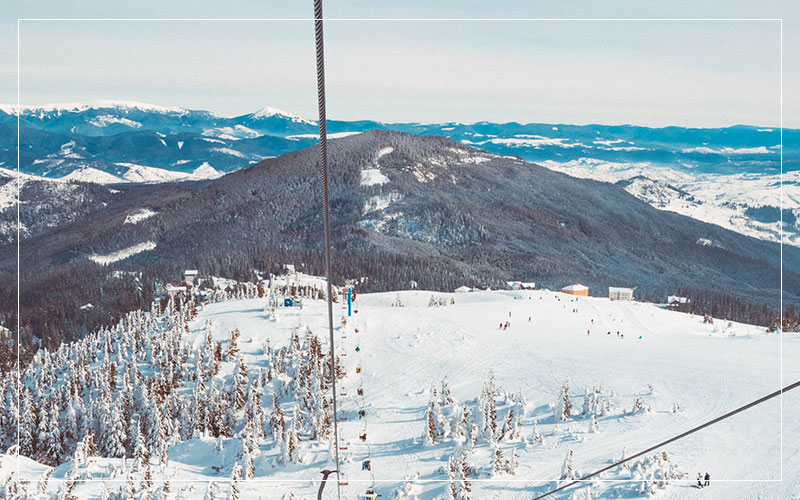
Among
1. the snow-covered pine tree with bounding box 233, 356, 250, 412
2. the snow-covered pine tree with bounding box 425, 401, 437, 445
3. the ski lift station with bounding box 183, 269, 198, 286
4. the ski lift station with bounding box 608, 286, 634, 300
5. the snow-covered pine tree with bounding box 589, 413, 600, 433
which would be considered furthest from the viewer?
the ski lift station with bounding box 183, 269, 198, 286

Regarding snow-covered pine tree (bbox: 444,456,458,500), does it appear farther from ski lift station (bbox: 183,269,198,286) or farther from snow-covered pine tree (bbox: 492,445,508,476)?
ski lift station (bbox: 183,269,198,286)

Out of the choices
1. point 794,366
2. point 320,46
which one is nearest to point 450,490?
point 320,46

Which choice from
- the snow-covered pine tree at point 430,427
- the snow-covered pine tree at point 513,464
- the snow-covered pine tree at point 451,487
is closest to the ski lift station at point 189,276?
the snow-covered pine tree at point 430,427

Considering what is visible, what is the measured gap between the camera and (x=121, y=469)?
29.5 meters

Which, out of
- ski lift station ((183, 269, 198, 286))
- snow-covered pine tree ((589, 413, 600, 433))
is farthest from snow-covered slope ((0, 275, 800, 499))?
ski lift station ((183, 269, 198, 286))

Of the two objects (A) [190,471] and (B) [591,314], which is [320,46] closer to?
(A) [190,471]

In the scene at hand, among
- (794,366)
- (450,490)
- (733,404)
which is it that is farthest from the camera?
(794,366)

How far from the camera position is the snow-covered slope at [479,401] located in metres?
26.4

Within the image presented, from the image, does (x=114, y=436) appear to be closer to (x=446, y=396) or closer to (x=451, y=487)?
(x=446, y=396)

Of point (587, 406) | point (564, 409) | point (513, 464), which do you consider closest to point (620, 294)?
point (587, 406)

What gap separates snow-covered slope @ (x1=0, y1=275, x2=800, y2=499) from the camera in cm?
2639

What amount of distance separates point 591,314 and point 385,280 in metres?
73.8

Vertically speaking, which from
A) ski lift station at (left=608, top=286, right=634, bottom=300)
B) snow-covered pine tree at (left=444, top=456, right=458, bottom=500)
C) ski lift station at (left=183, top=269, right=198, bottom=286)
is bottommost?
snow-covered pine tree at (left=444, top=456, right=458, bottom=500)

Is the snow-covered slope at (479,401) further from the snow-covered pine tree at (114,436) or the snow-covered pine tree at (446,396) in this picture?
the snow-covered pine tree at (114,436)
